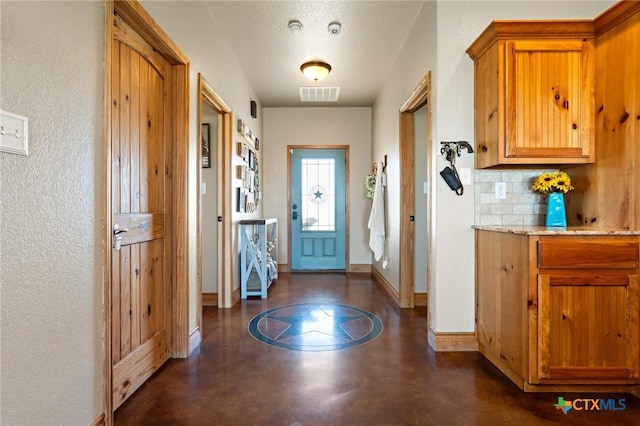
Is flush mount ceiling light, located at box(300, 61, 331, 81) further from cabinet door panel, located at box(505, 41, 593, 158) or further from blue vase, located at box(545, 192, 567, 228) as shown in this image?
blue vase, located at box(545, 192, 567, 228)

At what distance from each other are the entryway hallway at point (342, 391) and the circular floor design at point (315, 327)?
0.34 feet

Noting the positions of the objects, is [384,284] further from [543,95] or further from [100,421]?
[100,421]

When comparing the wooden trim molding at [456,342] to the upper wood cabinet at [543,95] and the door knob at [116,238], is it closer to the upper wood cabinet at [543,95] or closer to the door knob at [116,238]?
the upper wood cabinet at [543,95]

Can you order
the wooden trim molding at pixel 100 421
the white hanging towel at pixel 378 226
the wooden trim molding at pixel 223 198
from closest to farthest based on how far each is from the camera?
the wooden trim molding at pixel 100 421
the wooden trim molding at pixel 223 198
the white hanging towel at pixel 378 226

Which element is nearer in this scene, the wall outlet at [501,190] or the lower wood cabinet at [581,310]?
the lower wood cabinet at [581,310]

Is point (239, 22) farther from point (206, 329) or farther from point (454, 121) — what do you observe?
point (206, 329)

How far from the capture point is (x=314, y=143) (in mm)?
5516

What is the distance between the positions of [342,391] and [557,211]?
1.75 metres

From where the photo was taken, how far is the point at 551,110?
83.8 inches

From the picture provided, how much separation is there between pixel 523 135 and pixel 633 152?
0.55 meters

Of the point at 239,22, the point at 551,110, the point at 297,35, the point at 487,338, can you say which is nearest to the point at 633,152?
the point at 551,110

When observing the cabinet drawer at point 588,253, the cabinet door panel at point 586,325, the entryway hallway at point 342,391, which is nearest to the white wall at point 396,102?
the cabinet drawer at point 588,253

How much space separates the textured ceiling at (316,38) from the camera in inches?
109

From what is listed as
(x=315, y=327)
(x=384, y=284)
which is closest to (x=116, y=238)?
(x=315, y=327)
